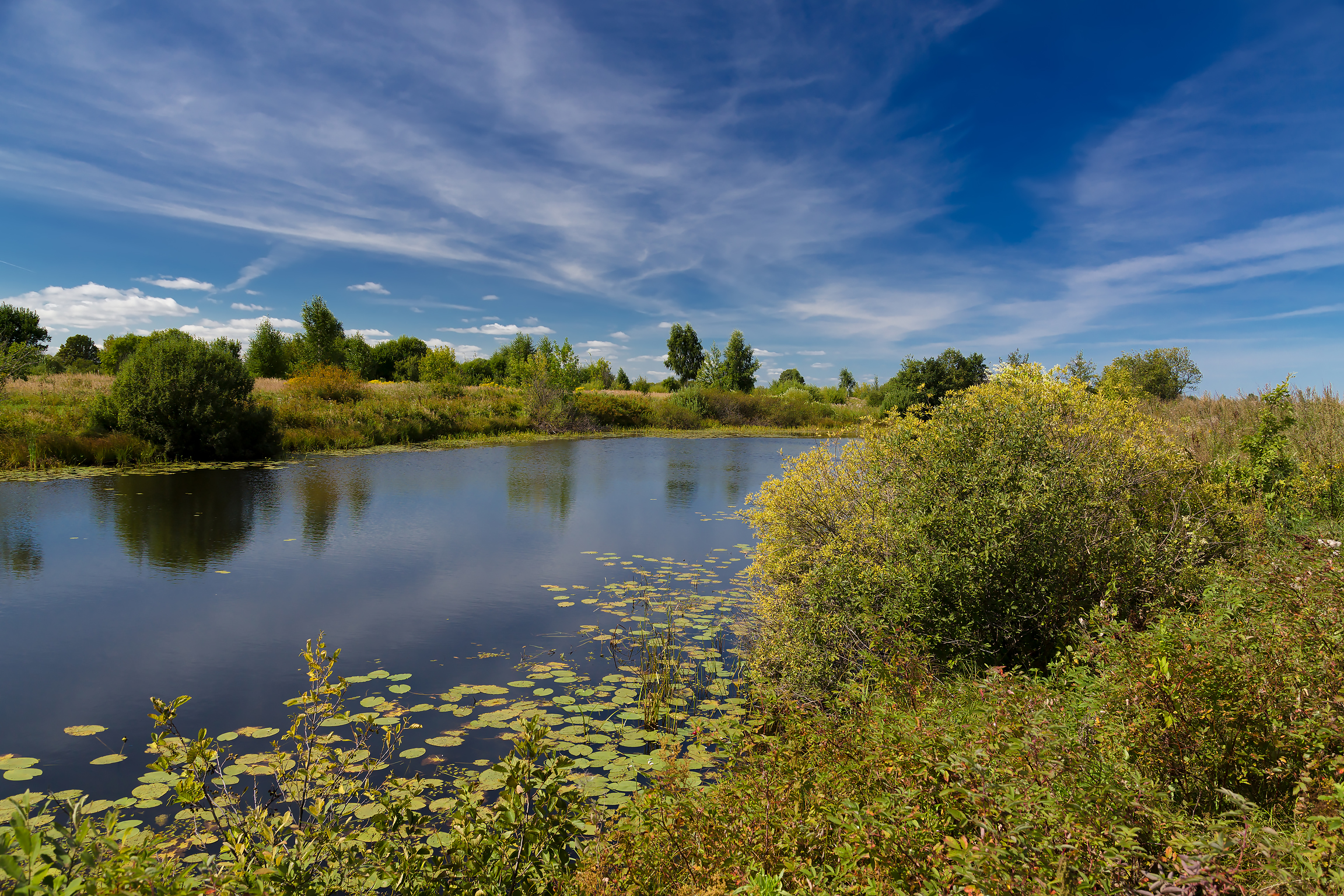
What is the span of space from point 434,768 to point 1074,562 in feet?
17.3

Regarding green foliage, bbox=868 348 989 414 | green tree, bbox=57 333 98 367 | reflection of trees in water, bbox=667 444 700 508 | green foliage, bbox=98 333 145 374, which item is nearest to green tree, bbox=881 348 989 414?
green foliage, bbox=868 348 989 414

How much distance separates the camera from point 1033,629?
5.12m

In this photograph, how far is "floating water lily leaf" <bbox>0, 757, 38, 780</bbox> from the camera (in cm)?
469

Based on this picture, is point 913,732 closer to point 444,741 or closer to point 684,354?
point 444,741

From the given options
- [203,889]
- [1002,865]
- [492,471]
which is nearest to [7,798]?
[203,889]

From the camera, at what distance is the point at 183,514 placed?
13508mm

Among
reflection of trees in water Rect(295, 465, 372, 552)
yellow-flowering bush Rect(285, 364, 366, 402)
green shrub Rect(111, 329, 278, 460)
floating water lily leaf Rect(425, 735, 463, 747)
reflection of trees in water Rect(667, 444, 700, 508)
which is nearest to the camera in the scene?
floating water lily leaf Rect(425, 735, 463, 747)

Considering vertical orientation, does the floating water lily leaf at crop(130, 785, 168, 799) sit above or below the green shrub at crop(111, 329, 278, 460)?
below

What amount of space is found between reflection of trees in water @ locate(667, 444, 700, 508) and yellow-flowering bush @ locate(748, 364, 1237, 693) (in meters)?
10.7

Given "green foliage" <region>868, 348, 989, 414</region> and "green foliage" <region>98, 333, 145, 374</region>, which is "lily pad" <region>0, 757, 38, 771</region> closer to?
"green foliage" <region>868, 348, 989, 414</region>

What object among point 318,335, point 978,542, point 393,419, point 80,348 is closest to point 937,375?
point 393,419

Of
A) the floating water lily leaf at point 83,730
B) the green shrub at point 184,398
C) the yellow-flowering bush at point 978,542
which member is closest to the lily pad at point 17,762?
the floating water lily leaf at point 83,730

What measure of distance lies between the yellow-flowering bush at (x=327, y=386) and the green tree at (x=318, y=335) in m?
22.5

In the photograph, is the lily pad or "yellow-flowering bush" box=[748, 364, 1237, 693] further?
"yellow-flowering bush" box=[748, 364, 1237, 693]
